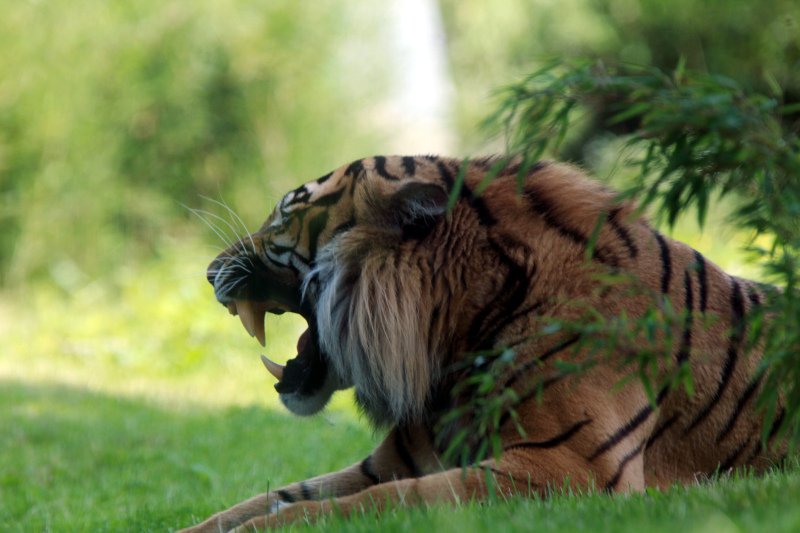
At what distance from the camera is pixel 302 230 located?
14.0 feet

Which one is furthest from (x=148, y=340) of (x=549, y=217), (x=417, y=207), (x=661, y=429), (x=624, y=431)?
(x=624, y=431)

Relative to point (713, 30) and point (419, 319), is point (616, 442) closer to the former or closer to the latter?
point (419, 319)

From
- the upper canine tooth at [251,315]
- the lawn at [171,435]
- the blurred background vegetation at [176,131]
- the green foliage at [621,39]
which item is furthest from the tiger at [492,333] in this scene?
the green foliage at [621,39]

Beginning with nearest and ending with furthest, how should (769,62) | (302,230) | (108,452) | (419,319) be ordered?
(419,319) < (302,230) < (108,452) < (769,62)

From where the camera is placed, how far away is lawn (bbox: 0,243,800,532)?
288 cm

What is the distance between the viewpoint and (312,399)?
172 inches

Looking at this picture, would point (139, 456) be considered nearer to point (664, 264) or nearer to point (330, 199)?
point (330, 199)

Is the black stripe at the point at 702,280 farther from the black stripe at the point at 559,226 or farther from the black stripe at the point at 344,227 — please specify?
Answer: the black stripe at the point at 344,227

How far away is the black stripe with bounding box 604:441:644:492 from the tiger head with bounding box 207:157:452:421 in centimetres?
76

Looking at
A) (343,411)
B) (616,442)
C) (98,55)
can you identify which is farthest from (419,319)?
(98,55)

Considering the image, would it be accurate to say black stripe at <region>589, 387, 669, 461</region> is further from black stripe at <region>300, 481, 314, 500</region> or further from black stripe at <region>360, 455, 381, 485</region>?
black stripe at <region>300, 481, 314, 500</region>

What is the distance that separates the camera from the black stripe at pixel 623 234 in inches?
153

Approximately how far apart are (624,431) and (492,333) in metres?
0.56

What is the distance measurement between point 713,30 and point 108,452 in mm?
13068
